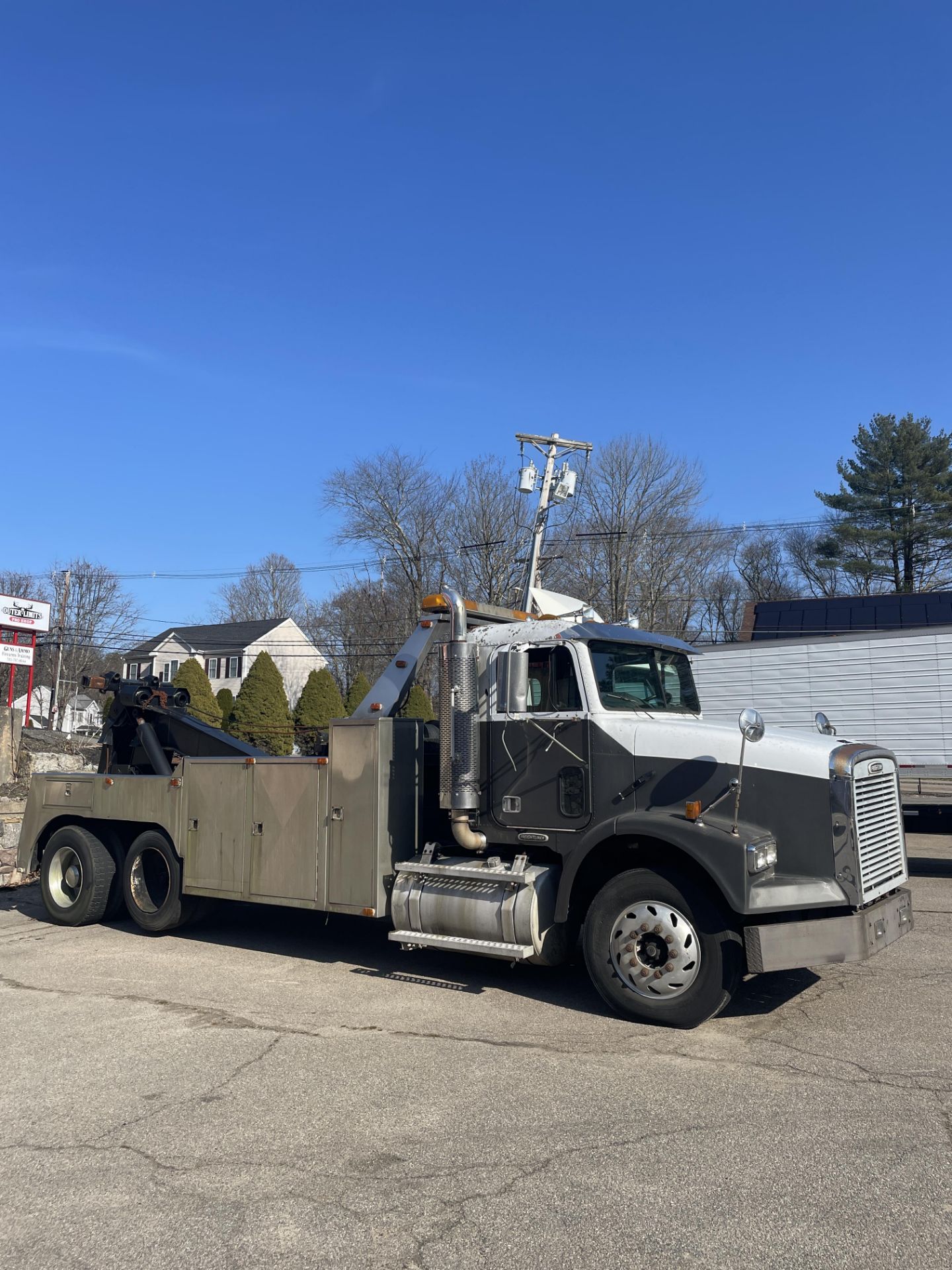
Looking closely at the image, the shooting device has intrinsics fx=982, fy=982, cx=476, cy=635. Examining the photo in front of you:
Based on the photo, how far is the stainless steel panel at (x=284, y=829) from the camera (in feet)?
26.0

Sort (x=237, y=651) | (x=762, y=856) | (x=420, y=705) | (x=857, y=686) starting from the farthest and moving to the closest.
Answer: (x=237, y=651), (x=420, y=705), (x=857, y=686), (x=762, y=856)

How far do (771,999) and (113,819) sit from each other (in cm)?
642

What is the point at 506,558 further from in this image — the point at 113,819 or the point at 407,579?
the point at 113,819

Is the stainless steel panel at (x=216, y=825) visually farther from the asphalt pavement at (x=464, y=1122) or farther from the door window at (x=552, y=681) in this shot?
the door window at (x=552, y=681)

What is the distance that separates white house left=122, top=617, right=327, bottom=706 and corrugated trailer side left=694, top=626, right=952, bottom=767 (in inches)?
1762

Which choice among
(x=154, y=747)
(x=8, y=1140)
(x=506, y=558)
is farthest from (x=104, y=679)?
(x=506, y=558)

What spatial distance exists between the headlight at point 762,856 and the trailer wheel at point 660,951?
1.36 ft

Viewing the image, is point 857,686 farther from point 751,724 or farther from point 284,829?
point 284,829

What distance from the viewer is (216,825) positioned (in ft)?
28.5

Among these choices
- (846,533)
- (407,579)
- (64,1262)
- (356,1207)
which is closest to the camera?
(64,1262)

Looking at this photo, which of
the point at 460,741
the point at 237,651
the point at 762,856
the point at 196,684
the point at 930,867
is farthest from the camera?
the point at 237,651

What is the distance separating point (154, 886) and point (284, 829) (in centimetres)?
229

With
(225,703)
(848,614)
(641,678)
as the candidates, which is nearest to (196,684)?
(225,703)

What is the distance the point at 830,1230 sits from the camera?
3633 mm
